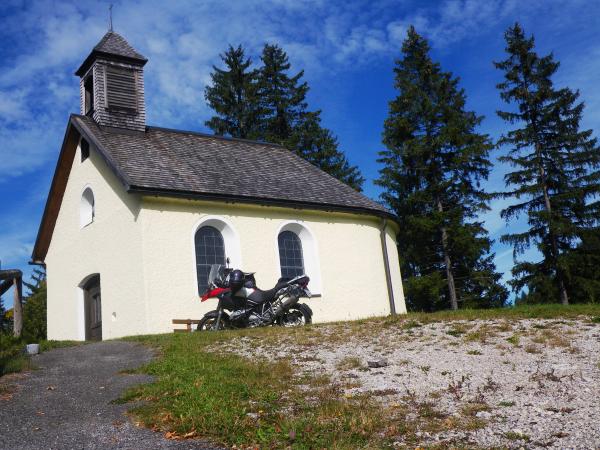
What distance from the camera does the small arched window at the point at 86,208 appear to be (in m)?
19.2

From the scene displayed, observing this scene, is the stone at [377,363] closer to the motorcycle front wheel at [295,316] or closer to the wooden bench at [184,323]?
the motorcycle front wheel at [295,316]

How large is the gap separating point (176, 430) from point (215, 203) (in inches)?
455

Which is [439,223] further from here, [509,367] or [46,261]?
[509,367]

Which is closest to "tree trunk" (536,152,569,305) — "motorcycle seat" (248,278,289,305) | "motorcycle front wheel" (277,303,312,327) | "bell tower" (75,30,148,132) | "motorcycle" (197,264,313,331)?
"motorcycle front wheel" (277,303,312,327)

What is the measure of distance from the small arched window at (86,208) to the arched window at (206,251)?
4.28 meters

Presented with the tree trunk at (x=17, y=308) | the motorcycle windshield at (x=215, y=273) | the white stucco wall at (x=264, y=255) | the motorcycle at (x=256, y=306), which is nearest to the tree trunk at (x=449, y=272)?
the white stucco wall at (x=264, y=255)

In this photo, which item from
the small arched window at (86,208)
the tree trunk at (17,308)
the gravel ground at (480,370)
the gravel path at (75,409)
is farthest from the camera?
the small arched window at (86,208)

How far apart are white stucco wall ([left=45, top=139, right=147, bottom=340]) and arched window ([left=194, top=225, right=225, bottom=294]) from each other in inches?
65.6

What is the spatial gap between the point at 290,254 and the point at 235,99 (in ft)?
79.2

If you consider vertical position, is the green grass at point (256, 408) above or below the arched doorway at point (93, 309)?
below

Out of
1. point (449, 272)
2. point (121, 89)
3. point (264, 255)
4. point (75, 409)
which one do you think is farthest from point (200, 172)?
point (449, 272)

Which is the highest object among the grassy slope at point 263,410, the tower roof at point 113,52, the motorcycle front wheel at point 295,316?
the tower roof at point 113,52

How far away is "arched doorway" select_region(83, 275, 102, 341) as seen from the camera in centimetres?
1844

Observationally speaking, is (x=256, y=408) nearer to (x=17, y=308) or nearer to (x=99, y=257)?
(x=17, y=308)
